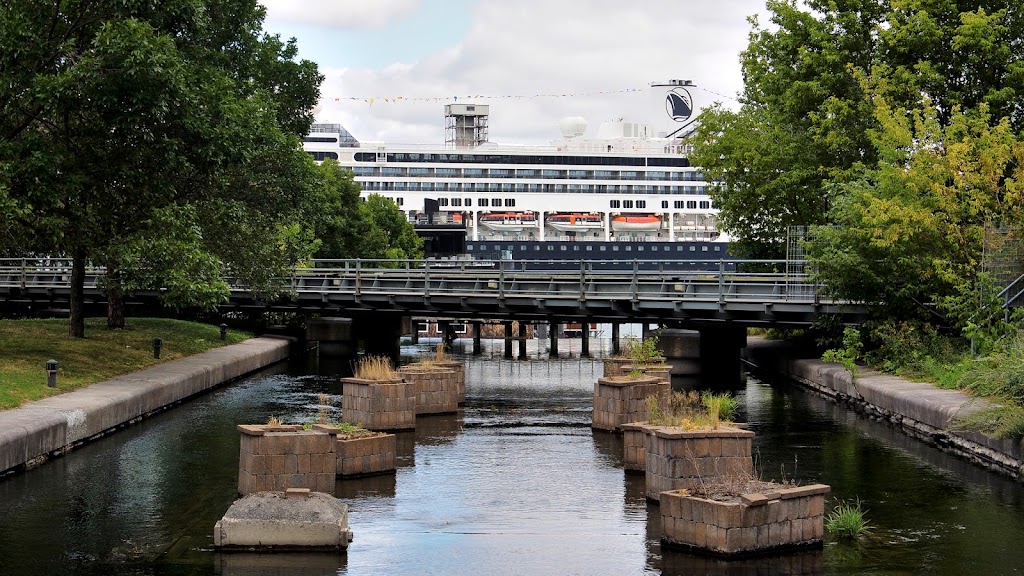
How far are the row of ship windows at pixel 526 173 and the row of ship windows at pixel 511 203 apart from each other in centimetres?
244

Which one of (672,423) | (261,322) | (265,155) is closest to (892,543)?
(672,423)

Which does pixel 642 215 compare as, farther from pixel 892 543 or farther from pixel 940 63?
pixel 892 543

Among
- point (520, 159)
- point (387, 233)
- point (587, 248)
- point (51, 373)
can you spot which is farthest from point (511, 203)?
point (51, 373)

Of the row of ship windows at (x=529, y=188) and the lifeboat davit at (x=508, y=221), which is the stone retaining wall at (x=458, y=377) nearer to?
the lifeboat davit at (x=508, y=221)

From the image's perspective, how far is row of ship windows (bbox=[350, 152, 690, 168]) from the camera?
136 metres

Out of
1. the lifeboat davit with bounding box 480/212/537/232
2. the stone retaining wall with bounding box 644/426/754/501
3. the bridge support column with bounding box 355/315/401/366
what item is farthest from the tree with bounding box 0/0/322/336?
the lifeboat davit with bounding box 480/212/537/232

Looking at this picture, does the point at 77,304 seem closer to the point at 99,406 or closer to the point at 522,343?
the point at 99,406

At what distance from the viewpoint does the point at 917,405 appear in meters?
26.2

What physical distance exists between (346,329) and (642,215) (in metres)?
89.0

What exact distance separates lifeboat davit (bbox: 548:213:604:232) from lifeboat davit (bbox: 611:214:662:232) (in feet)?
5.89

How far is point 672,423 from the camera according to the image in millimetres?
17609

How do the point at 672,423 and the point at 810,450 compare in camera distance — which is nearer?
the point at 672,423

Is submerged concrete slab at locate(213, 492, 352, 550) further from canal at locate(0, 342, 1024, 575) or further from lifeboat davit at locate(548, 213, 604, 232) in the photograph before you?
lifeboat davit at locate(548, 213, 604, 232)

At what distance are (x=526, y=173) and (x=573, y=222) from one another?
712cm
